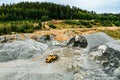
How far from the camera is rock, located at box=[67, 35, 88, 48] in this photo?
5207 cm

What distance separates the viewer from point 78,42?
52594mm

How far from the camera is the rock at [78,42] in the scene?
52066mm

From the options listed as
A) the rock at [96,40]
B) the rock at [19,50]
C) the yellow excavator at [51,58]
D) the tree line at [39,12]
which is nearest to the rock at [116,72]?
the rock at [96,40]

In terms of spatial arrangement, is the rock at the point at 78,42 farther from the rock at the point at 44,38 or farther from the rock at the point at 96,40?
the rock at the point at 44,38

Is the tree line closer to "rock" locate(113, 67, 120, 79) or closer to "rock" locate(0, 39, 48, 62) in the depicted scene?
"rock" locate(0, 39, 48, 62)

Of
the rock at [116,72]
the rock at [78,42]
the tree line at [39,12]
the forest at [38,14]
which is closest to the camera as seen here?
the rock at [116,72]

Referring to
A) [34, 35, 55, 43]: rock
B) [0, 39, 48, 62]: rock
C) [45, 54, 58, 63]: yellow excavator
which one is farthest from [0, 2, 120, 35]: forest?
[45, 54, 58, 63]: yellow excavator

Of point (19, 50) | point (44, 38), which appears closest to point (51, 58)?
point (19, 50)

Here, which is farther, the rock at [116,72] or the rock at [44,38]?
the rock at [44,38]

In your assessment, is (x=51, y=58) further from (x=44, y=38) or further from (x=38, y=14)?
(x=38, y=14)

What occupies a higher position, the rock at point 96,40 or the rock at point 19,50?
the rock at point 96,40

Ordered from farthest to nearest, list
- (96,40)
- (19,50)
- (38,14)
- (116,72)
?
(38,14)
(96,40)
(19,50)
(116,72)

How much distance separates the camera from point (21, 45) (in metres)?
53.4

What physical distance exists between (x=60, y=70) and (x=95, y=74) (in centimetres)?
466
